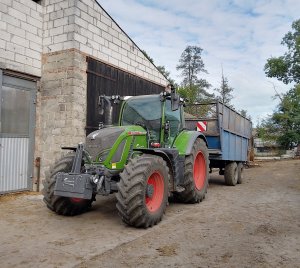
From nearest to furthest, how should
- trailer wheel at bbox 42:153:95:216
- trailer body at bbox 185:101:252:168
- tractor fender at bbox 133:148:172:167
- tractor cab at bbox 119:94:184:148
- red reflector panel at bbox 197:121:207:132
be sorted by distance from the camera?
tractor fender at bbox 133:148:172:167, trailer wheel at bbox 42:153:95:216, tractor cab at bbox 119:94:184:148, trailer body at bbox 185:101:252:168, red reflector panel at bbox 197:121:207:132

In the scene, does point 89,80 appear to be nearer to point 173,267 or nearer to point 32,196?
point 32,196

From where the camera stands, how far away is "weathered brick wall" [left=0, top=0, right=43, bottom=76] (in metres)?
8.27

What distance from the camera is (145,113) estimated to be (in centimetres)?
706

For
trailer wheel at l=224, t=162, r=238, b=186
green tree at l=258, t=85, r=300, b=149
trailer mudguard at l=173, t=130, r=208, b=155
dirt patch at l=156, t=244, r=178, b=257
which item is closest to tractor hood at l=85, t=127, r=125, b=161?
trailer mudguard at l=173, t=130, r=208, b=155

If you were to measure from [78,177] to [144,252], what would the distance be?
1748 millimetres


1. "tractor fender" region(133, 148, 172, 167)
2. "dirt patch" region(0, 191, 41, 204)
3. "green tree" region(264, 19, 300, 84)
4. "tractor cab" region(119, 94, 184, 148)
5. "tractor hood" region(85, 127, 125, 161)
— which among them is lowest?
"dirt patch" region(0, 191, 41, 204)

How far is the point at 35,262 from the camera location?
4.00 meters

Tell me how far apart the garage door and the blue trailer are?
4.74 meters

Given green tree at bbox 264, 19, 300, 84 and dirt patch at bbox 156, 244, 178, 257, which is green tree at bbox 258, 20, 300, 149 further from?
dirt patch at bbox 156, 244, 178, 257

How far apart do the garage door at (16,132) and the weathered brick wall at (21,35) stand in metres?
0.41

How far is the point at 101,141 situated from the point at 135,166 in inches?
38.5

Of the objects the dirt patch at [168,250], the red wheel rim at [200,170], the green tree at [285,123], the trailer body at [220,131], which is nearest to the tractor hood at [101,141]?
the dirt patch at [168,250]

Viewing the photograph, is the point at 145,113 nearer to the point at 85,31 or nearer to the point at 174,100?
the point at 174,100

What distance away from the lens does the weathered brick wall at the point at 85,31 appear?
8.99 m
